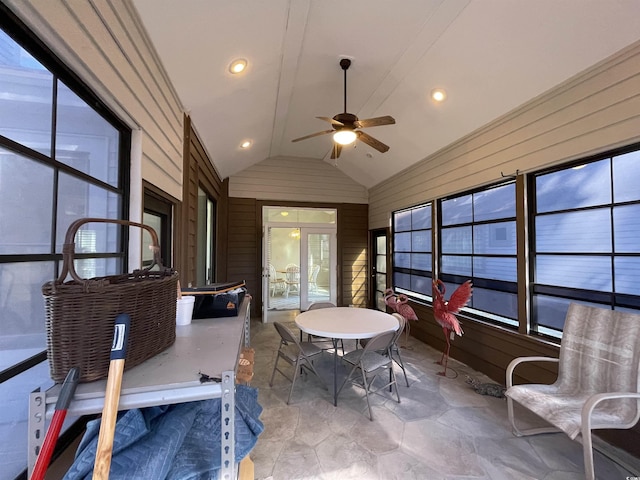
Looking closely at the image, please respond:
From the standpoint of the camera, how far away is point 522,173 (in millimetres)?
2785

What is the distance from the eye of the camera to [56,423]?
612 mm

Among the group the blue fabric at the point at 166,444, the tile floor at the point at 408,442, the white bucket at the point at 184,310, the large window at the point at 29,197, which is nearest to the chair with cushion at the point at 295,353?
the tile floor at the point at 408,442

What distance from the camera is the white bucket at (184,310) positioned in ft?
4.02

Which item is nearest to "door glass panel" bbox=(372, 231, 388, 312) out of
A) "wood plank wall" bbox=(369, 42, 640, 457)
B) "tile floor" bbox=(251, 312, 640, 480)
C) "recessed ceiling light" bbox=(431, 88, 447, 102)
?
"wood plank wall" bbox=(369, 42, 640, 457)

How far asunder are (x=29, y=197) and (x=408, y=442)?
2529 mm

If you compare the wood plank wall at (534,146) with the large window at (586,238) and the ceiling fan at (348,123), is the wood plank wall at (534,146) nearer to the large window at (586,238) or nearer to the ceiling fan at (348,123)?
the large window at (586,238)

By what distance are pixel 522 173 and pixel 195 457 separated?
3.38 metres

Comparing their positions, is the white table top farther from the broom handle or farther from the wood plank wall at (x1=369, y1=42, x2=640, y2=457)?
the broom handle

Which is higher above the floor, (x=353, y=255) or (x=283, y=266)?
(x=353, y=255)

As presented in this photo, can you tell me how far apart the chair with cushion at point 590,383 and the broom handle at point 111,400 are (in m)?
2.24

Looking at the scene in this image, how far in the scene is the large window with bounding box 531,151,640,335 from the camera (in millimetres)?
2064

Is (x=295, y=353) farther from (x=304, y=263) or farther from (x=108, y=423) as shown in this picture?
(x=304, y=263)

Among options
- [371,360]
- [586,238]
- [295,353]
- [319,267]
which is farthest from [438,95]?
[319,267]

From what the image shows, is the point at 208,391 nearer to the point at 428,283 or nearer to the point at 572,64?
the point at 572,64
